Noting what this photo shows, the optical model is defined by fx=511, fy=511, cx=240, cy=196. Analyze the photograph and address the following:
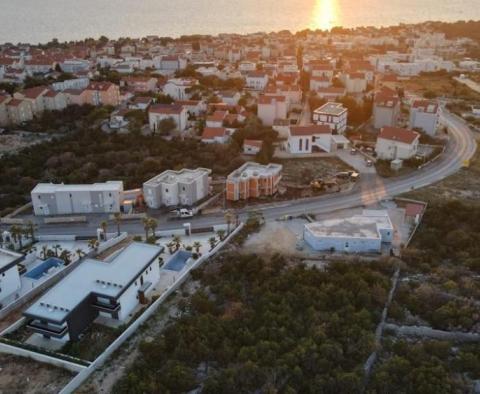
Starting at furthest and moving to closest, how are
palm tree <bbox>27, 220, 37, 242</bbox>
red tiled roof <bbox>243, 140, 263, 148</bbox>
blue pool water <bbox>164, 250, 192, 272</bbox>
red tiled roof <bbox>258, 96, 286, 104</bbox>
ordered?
red tiled roof <bbox>258, 96, 286, 104</bbox>
red tiled roof <bbox>243, 140, 263, 148</bbox>
palm tree <bbox>27, 220, 37, 242</bbox>
blue pool water <bbox>164, 250, 192, 272</bbox>

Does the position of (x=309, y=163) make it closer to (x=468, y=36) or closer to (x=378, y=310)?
(x=378, y=310)

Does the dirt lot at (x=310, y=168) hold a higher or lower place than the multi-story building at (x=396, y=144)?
lower

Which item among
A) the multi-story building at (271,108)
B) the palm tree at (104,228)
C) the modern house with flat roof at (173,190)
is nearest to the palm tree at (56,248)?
the palm tree at (104,228)

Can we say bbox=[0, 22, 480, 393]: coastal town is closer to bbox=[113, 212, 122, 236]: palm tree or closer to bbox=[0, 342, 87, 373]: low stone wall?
bbox=[0, 342, 87, 373]: low stone wall

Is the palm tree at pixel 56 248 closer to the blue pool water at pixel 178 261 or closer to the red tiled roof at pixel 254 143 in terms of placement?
the blue pool water at pixel 178 261

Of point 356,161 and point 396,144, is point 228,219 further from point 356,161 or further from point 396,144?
point 396,144

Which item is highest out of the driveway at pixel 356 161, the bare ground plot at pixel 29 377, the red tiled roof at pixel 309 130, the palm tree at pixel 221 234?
the red tiled roof at pixel 309 130

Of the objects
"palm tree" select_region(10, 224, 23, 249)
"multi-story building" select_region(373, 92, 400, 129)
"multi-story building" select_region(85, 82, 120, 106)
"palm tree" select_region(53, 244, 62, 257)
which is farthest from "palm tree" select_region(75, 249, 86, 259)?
"multi-story building" select_region(373, 92, 400, 129)

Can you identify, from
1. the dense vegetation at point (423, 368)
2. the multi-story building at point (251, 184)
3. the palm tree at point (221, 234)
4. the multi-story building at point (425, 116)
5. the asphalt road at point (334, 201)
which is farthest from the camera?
the multi-story building at point (425, 116)
